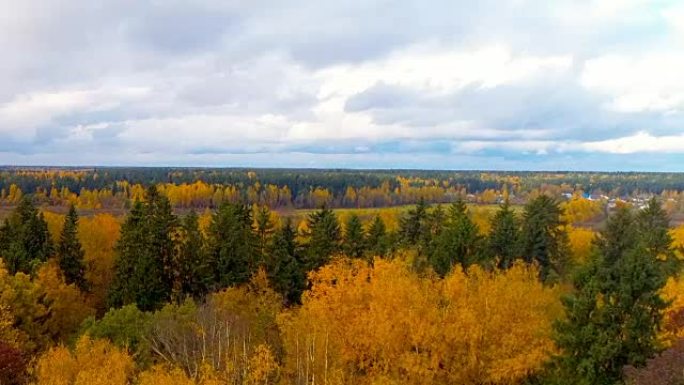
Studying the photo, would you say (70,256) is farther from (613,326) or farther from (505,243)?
(613,326)

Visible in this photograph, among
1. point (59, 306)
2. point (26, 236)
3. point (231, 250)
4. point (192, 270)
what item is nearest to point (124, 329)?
point (59, 306)

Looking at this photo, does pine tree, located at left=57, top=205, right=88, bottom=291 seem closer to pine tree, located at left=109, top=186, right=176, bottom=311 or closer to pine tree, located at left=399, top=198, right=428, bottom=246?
pine tree, located at left=109, top=186, right=176, bottom=311

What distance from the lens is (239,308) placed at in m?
44.8

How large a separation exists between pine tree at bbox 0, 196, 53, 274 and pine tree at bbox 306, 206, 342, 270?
2641cm

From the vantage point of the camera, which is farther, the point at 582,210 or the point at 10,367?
the point at 582,210

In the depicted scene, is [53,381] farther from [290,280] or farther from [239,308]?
[290,280]

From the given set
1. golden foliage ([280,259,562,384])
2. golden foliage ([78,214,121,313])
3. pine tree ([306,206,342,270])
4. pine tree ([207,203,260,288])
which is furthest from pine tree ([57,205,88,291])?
golden foliage ([280,259,562,384])

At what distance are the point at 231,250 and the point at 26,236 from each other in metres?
21.4

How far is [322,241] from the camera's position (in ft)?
198

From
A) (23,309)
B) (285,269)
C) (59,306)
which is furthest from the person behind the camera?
(285,269)

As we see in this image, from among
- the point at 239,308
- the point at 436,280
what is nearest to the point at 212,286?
the point at 239,308

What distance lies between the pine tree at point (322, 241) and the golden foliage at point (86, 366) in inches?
1082

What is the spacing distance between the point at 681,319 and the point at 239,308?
101ft

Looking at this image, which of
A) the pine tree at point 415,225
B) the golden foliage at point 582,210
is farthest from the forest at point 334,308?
the golden foliage at point 582,210
